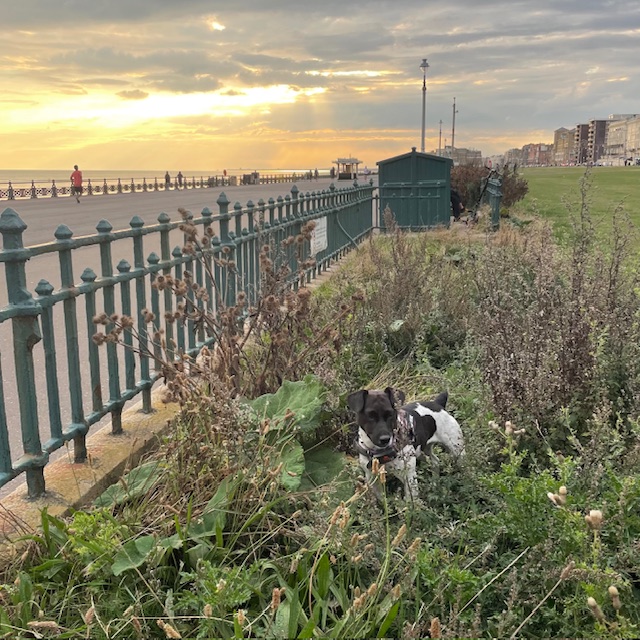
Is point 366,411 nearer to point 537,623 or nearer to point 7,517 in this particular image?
point 537,623

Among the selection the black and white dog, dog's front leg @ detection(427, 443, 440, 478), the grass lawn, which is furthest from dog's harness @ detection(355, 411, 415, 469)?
the grass lawn

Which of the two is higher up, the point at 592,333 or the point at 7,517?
the point at 592,333

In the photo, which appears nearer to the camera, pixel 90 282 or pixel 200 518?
pixel 200 518

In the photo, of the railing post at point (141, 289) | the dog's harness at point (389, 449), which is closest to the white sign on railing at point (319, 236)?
the railing post at point (141, 289)

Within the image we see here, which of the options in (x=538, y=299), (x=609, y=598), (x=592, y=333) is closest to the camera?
(x=609, y=598)

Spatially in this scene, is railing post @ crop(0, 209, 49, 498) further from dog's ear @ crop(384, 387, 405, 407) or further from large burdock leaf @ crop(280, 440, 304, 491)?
dog's ear @ crop(384, 387, 405, 407)

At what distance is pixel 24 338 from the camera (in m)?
3.36

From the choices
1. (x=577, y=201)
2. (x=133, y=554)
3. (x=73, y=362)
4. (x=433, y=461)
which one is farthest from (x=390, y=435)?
(x=577, y=201)

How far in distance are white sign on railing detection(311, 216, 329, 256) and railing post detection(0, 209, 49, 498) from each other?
21.6 feet

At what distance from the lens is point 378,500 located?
11.1ft

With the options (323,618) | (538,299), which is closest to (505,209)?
(538,299)

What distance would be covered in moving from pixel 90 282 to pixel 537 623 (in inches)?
109

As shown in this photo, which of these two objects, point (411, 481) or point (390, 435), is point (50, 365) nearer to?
point (390, 435)

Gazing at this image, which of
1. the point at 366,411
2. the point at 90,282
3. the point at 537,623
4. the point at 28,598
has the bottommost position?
the point at 537,623
